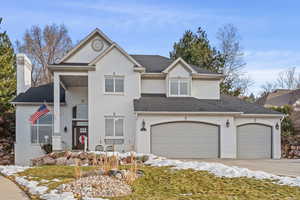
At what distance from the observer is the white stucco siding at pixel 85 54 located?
21128mm

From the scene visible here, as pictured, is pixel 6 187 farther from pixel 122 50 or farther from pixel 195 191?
pixel 122 50

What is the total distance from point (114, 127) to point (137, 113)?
198cm

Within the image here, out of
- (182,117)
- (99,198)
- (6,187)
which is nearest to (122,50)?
(182,117)

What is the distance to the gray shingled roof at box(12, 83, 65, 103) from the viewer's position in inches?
884

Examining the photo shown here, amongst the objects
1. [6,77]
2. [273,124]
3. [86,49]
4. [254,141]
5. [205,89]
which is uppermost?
[86,49]

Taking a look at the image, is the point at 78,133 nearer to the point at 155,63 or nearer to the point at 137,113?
the point at 137,113

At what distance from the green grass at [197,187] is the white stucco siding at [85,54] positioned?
34.2ft

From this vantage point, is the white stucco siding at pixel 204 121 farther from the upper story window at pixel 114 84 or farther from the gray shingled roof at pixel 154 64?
the gray shingled roof at pixel 154 64

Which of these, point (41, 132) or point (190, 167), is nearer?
point (190, 167)

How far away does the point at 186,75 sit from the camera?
22.4 m

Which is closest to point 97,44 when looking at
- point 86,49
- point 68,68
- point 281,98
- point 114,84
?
point 86,49

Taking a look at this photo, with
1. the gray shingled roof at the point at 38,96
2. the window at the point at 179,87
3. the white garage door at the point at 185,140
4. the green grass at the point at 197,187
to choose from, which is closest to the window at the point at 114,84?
the white garage door at the point at 185,140

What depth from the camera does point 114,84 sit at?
21.0 metres

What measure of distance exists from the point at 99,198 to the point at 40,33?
125 ft
